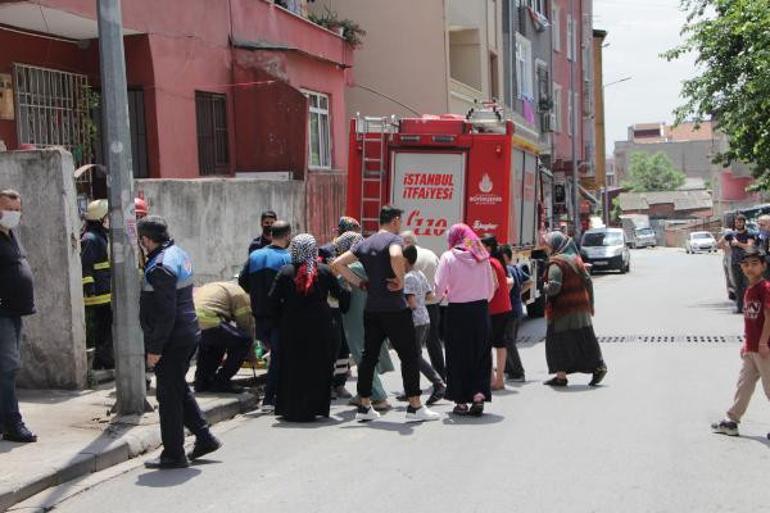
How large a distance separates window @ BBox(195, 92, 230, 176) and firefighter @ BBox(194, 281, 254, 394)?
715 cm

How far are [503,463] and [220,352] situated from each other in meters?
3.82

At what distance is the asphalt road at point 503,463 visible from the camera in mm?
6398

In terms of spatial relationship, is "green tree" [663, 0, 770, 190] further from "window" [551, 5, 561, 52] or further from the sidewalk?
"window" [551, 5, 561, 52]

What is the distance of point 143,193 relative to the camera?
12664 mm

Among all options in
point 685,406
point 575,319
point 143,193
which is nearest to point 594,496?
point 685,406

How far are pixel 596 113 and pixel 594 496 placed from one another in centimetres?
5054

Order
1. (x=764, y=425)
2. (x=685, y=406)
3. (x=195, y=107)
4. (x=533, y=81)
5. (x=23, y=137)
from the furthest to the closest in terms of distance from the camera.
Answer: (x=533, y=81)
(x=195, y=107)
(x=23, y=137)
(x=685, y=406)
(x=764, y=425)

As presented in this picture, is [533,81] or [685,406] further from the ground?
[533,81]

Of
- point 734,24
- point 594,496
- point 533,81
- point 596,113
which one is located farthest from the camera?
point 596,113

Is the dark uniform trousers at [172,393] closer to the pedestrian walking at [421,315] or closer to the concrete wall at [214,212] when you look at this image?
the pedestrian walking at [421,315]

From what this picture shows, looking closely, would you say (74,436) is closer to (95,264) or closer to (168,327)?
(168,327)

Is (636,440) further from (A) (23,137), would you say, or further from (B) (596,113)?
(B) (596,113)

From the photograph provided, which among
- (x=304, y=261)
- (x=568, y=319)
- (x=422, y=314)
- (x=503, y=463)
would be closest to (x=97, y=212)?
(x=304, y=261)

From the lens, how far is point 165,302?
7207 millimetres
